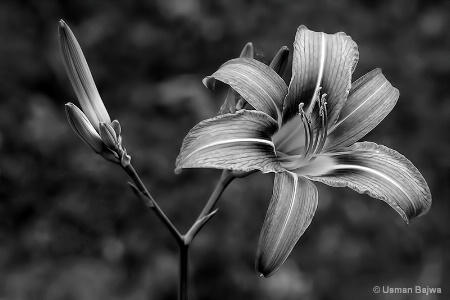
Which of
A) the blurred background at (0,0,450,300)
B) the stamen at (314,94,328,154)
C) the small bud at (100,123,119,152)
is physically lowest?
the blurred background at (0,0,450,300)

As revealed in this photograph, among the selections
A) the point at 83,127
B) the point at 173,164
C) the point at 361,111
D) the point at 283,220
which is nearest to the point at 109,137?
the point at 83,127

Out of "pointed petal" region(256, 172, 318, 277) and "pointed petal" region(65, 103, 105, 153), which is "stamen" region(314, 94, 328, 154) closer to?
"pointed petal" region(256, 172, 318, 277)

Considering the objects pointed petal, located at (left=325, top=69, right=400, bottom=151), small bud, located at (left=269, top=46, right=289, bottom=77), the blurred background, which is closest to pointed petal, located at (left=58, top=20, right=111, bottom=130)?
small bud, located at (left=269, top=46, right=289, bottom=77)

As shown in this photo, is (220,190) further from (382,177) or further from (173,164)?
(173,164)

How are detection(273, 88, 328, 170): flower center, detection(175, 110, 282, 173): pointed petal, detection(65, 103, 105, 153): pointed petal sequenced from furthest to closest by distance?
1. detection(273, 88, 328, 170): flower center
2. detection(65, 103, 105, 153): pointed petal
3. detection(175, 110, 282, 173): pointed petal

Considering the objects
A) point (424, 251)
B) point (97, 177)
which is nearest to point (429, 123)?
point (424, 251)

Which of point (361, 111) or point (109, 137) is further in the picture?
point (361, 111)

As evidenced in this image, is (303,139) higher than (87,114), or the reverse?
(87,114)
